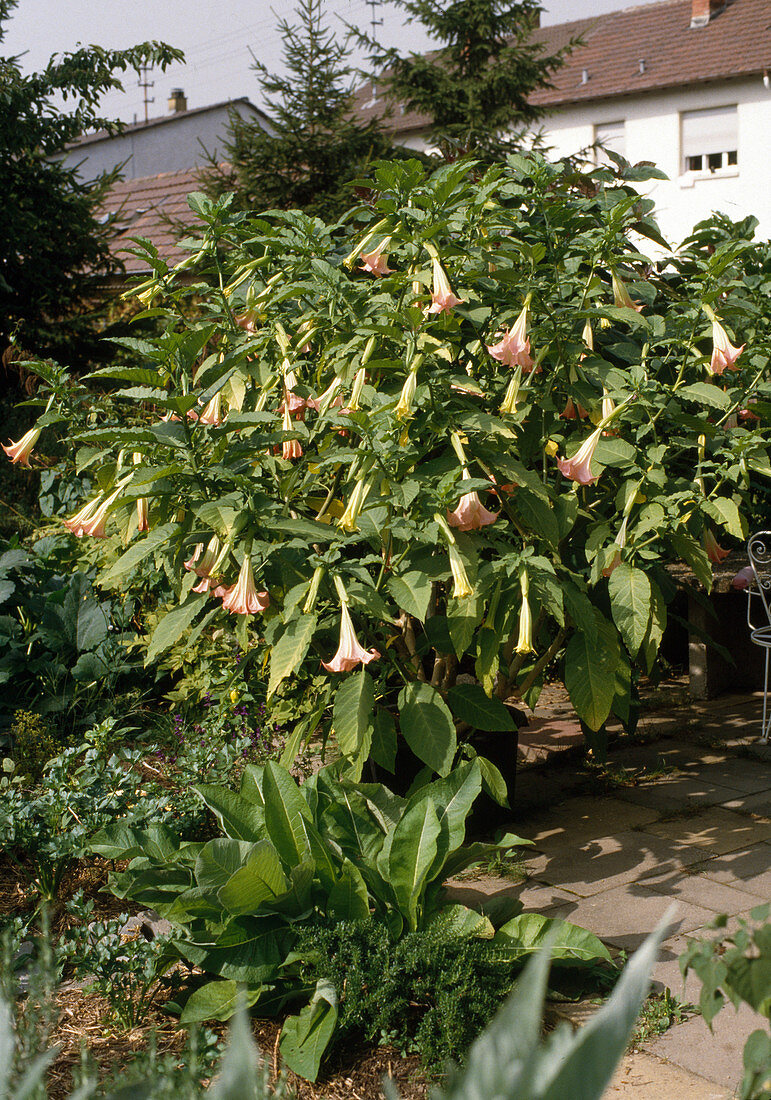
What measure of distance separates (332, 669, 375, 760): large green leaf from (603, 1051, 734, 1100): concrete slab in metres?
0.92

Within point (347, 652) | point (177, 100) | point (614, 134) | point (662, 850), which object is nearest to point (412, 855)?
point (347, 652)

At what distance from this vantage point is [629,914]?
2770 mm

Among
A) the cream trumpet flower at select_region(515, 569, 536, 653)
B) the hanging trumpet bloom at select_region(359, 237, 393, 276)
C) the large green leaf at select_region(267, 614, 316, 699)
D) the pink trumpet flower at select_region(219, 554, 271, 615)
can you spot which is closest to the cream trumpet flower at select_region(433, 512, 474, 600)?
the cream trumpet flower at select_region(515, 569, 536, 653)

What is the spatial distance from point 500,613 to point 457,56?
499 inches

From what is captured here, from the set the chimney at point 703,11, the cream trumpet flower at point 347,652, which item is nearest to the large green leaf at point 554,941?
the cream trumpet flower at point 347,652

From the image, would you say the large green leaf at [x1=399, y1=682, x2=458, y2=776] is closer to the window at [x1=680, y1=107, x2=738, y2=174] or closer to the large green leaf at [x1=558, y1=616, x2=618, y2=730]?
the large green leaf at [x1=558, y1=616, x2=618, y2=730]

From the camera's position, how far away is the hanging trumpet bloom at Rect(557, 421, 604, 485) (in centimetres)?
271

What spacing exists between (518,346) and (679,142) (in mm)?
19646

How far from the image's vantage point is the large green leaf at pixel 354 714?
2496 millimetres

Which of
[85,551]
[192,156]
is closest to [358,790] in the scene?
[85,551]

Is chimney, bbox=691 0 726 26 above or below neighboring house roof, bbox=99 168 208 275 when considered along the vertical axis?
above

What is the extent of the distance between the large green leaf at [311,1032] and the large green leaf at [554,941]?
0.43 m

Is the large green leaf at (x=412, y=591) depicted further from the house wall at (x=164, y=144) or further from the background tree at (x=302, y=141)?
the house wall at (x=164, y=144)

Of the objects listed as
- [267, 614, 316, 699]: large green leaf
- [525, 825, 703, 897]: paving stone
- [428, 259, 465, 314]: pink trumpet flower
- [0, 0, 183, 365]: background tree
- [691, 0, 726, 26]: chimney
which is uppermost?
[691, 0, 726, 26]: chimney
